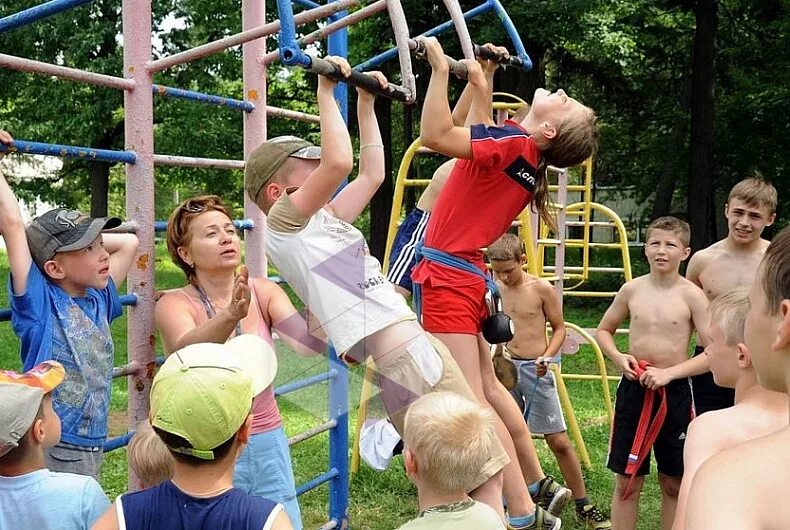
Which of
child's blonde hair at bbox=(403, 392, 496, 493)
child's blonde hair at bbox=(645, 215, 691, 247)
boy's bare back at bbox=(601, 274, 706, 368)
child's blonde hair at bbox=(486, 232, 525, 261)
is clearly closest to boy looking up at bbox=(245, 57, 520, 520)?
child's blonde hair at bbox=(403, 392, 496, 493)

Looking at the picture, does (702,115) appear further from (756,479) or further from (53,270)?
(756,479)

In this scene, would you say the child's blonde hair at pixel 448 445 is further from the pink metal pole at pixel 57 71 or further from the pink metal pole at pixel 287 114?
the pink metal pole at pixel 287 114

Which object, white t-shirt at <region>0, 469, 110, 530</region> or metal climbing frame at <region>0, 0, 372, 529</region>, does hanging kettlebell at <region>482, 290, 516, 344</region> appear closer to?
metal climbing frame at <region>0, 0, 372, 529</region>

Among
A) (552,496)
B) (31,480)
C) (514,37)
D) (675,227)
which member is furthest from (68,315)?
(675,227)

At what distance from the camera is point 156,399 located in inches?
72.1

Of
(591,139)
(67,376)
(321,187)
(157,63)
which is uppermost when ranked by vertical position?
(157,63)

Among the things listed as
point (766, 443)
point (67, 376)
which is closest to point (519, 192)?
point (67, 376)

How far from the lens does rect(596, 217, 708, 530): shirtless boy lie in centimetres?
392

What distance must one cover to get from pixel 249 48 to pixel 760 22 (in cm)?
Result: 1555

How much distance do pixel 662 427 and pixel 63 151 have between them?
9.19ft

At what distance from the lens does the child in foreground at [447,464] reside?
205cm

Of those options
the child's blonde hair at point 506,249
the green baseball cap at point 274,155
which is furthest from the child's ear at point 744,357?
the child's blonde hair at point 506,249

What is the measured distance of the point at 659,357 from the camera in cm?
412

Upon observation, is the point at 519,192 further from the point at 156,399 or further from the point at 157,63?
the point at 156,399
